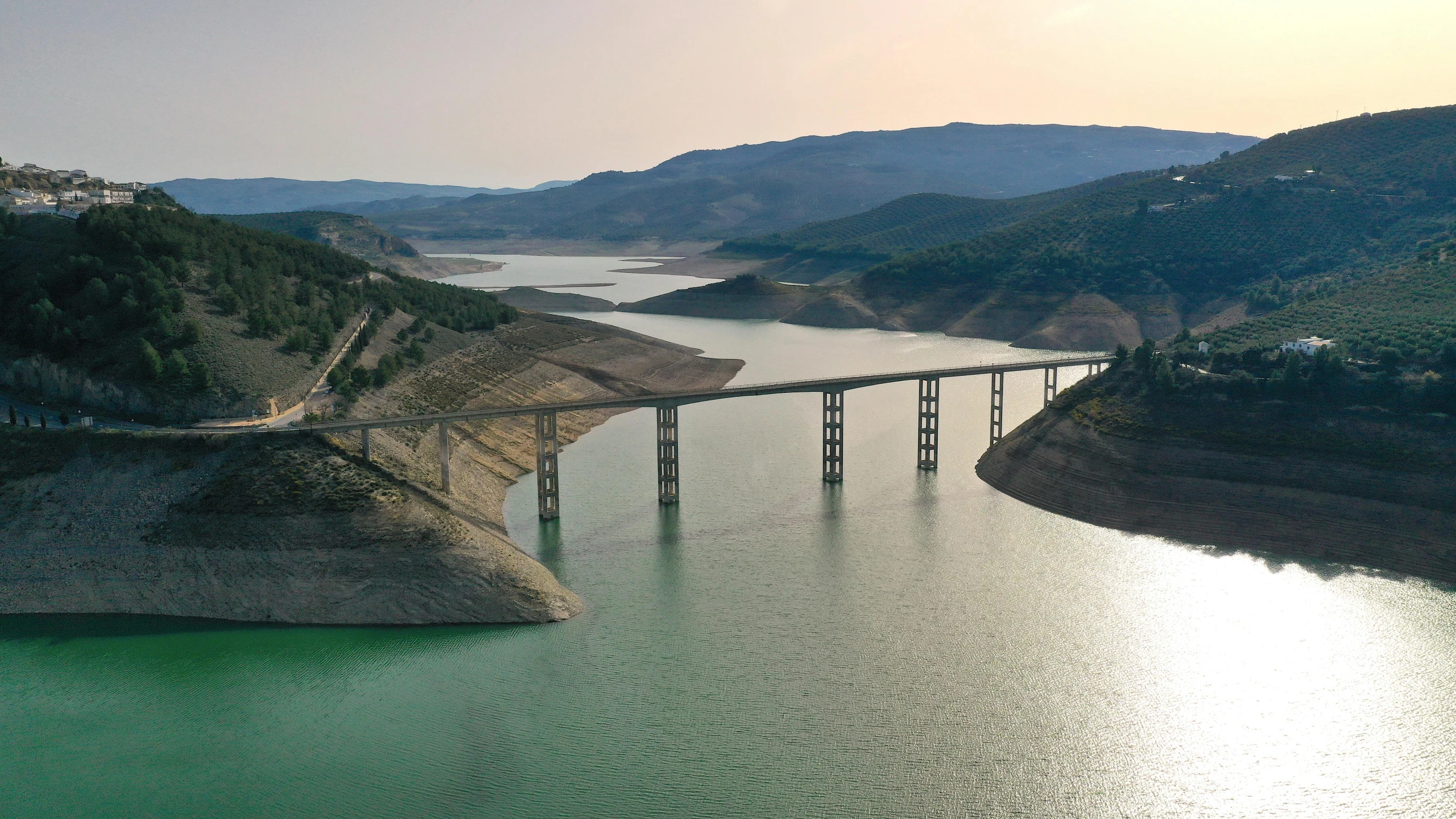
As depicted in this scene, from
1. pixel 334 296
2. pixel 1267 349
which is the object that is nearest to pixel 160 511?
pixel 334 296

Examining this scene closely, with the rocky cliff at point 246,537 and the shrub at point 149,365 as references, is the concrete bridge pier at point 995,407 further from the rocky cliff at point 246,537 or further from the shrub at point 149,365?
the shrub at point 149,365

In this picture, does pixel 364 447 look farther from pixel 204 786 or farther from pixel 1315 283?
pixel 1315 283

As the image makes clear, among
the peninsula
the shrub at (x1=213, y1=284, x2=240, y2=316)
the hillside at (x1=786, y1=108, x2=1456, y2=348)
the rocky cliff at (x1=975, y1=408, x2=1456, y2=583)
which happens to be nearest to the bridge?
the peninsula

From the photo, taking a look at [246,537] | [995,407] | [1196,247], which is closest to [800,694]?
[246,537]

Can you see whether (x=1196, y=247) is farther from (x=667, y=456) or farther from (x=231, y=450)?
(x=231, y=450)

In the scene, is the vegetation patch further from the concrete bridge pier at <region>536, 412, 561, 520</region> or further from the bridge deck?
the concrete bridge pier at <region>536, 412, 561, 520</region>

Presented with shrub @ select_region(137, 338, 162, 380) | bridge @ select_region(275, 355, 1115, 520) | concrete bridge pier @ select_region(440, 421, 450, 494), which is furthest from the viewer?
shrub @ select_region(137, 338, 162, 380)
